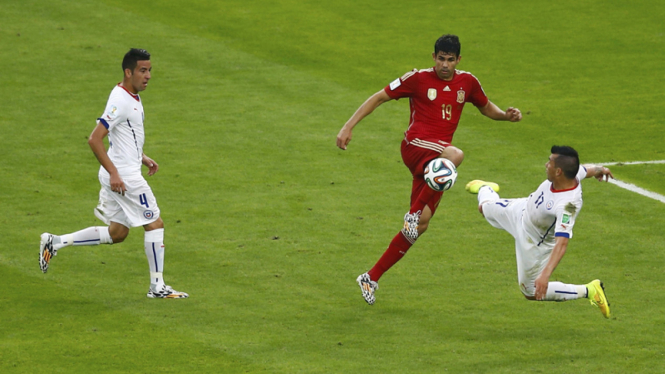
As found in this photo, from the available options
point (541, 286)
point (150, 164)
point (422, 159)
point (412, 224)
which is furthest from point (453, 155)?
point (150, 164)

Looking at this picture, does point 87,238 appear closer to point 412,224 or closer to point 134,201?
point 134,201

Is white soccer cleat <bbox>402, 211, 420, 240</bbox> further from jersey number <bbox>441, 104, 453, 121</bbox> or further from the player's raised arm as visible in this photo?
the player's raised arm

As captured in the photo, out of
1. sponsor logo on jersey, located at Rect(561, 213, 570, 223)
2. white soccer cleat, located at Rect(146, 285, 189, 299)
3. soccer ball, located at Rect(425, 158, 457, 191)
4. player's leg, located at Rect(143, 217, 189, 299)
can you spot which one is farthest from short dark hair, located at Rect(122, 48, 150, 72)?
sponsor logo on jersey, located at Rect(561, 213, 570, 223)

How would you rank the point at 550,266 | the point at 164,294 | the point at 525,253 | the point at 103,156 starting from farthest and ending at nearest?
the point at 164,294 < the point at 103,156 < the point at 525,253 < the point at 550,266

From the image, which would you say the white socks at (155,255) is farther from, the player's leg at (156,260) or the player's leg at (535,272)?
the player's leg at (535,272)

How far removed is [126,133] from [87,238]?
1207mm

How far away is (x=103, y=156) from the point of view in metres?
8.60

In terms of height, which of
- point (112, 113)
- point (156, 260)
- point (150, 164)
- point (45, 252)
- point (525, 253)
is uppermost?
point (112, 113)

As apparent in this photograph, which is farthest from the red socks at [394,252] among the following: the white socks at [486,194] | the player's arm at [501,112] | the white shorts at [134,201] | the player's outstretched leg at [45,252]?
the player's outstretched leg at [45,252]

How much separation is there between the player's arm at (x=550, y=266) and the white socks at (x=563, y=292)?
56cm

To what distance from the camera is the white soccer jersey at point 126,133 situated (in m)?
8.88

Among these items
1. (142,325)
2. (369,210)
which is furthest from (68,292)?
(369,210)

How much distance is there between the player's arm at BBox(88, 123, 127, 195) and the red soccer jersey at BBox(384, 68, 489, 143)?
275cm

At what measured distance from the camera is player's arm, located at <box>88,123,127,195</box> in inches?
338
